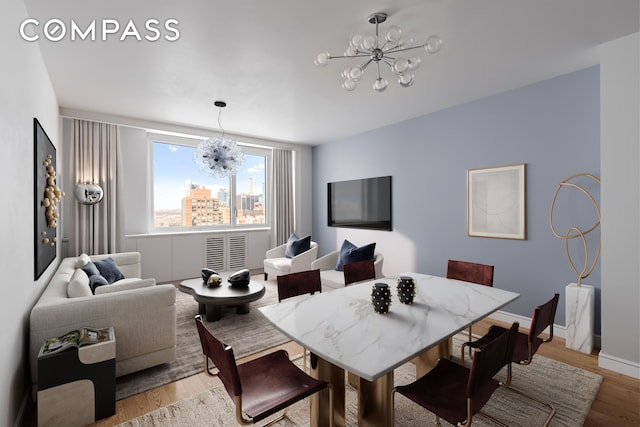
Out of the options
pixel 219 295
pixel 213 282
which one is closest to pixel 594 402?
pixel 219 295

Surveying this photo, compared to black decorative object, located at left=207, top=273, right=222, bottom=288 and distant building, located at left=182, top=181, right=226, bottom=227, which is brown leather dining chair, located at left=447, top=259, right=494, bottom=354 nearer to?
black decorative object, located at left=207, top=273, right=222, bottom=288

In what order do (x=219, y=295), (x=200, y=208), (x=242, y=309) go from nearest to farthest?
(x=219, y=295) → (x=242, y=309) → (x=200, y=208)

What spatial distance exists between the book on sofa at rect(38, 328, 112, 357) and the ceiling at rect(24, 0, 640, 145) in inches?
83.0

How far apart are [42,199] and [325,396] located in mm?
2600

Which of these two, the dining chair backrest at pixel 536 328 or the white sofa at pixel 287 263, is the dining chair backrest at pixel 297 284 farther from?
the white sofa at pixel 287 263

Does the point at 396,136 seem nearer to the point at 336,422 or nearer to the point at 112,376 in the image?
the point at 336,422

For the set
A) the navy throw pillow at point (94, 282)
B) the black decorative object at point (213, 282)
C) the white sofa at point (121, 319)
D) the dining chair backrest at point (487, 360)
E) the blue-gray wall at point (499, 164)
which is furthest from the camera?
the black decorative object at point (213, 282)

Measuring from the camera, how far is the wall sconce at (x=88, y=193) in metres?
4.09

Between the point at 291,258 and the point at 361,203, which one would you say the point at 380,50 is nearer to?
the point at 361,203

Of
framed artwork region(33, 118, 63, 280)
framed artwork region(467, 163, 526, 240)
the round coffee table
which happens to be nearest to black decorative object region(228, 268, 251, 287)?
the round coffee table

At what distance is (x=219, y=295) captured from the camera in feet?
10.4

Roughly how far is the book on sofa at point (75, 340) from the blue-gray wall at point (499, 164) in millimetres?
3626

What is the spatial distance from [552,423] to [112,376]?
2.70 m

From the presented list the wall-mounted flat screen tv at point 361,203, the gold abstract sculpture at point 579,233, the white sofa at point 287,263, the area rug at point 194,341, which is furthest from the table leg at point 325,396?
the wall-mounted flat screen tv at point 361,203
